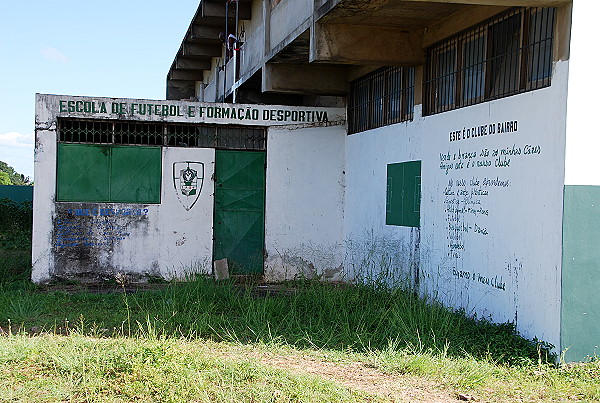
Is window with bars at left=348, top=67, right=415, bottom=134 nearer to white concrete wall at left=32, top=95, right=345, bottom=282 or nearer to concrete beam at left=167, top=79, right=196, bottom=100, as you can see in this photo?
white concrete wall at left=32, top=95, right=345, bottom=282

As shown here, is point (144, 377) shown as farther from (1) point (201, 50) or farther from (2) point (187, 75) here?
(2) point (187, 75)

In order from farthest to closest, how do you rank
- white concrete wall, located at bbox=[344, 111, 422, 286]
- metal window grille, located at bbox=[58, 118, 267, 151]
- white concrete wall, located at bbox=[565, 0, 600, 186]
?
metal window grille, located at bbox=[58, 118, 267, 151], white concrete wall, located at bbox=[344, 111, 422, 286], white concrete wall, located at bbox=[565, 0, 600, 186]

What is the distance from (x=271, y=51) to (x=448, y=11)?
3.55m

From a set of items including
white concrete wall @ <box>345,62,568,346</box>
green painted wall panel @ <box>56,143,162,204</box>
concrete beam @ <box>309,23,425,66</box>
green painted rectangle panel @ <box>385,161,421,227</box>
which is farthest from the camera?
green painted wall panel @ <box>56,143,162,204</box>

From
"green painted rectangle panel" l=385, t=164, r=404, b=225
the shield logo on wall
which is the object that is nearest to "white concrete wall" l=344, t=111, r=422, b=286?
"green painted rectangle panel" l=385, t=164, r=404, b=225

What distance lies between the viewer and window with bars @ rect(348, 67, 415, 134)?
31.8 ft

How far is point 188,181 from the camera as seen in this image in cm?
1131

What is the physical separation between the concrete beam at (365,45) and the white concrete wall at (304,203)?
292cm

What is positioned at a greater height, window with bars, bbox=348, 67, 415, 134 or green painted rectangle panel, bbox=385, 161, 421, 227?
window with bars, bbox=348, 67, 415, 134

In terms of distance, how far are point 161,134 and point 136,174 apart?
2.50 feet

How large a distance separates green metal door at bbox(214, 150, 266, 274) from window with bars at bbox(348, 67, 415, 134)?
67.6 inches

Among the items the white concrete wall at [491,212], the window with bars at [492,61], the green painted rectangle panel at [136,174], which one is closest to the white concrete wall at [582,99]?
the white concrete wall at [491,212]

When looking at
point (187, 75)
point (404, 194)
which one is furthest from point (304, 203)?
point (187, 75)

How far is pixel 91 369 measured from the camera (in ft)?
18.6
